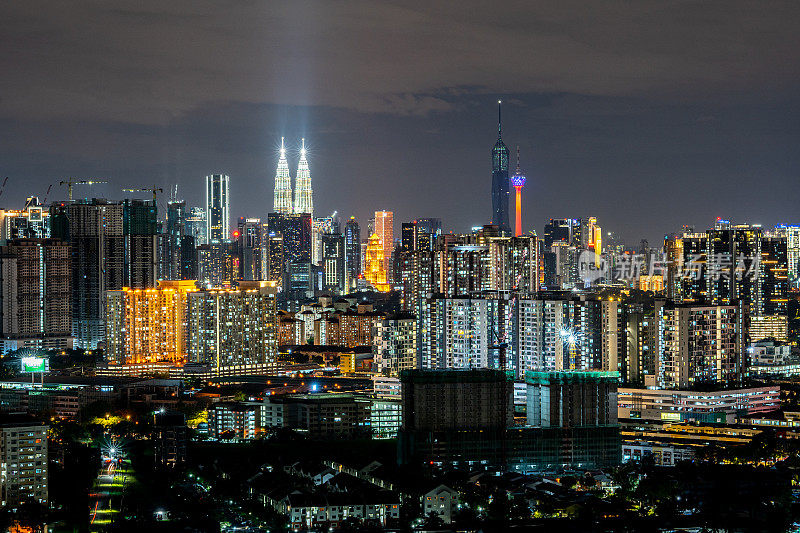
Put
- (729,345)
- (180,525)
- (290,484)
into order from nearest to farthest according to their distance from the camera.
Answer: (180,525) < (290,484) < (729,345)

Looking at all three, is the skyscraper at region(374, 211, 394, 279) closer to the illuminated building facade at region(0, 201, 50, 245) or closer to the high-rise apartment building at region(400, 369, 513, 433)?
the illuminated building facade at region(0, 201, 50, 245)

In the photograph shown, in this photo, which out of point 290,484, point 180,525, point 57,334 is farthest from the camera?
point 57,334

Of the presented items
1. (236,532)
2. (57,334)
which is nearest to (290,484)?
(236,532)

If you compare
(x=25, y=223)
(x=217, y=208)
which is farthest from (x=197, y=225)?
(x=25, y=223)

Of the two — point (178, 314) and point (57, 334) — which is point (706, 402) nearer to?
point (178, 314)

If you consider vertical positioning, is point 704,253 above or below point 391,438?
above

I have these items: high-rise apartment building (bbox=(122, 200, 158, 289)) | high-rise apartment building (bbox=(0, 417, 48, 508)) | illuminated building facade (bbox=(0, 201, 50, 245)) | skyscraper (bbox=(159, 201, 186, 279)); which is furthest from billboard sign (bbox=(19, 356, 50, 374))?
skyscraper (bbox=(159, 201, 186, 279))

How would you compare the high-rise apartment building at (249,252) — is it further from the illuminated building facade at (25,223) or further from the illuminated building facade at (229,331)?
the illuminated building facade at (229,331)

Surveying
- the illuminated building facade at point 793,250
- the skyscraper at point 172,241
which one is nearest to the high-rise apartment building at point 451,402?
the illuminated building facade at point 793,250
